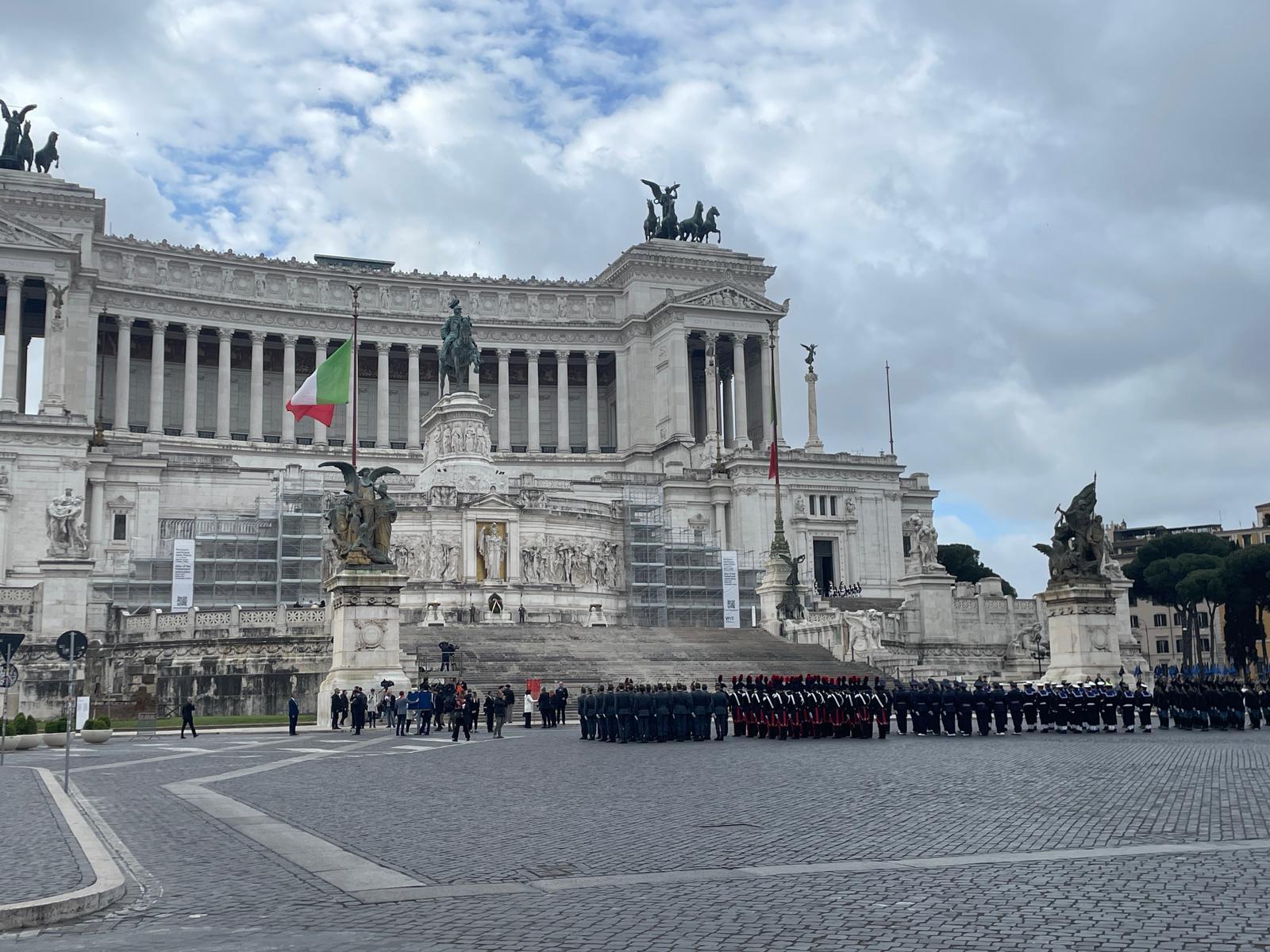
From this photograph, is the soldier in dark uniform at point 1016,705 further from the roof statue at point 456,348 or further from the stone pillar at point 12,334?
the stone pillar at point 12,334

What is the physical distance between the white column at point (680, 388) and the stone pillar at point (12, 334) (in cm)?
4387

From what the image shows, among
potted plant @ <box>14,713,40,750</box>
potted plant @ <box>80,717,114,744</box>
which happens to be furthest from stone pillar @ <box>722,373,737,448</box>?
potted plant @ <box>14,713,40,750</box>

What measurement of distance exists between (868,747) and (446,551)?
127 feet

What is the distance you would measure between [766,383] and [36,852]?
91.7 m

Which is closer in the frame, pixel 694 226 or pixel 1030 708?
pixel 1030 708

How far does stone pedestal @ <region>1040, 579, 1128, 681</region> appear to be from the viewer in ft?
123

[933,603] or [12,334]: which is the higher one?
[12,334]

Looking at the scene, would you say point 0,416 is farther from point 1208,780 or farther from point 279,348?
point 1208,780

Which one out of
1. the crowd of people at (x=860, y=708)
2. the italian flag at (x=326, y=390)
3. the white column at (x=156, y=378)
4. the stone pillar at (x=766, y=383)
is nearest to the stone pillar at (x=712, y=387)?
the stone pillar at (x=766, y=383)

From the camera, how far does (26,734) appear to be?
3481cm

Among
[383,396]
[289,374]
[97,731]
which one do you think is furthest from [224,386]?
[97,731]

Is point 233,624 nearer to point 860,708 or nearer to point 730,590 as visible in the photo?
point 860,708

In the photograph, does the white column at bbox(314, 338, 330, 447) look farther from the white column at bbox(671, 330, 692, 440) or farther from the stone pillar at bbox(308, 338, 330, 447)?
the white column at bbox(671, 330, 692, 440)

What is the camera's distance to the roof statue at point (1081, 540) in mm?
38094
